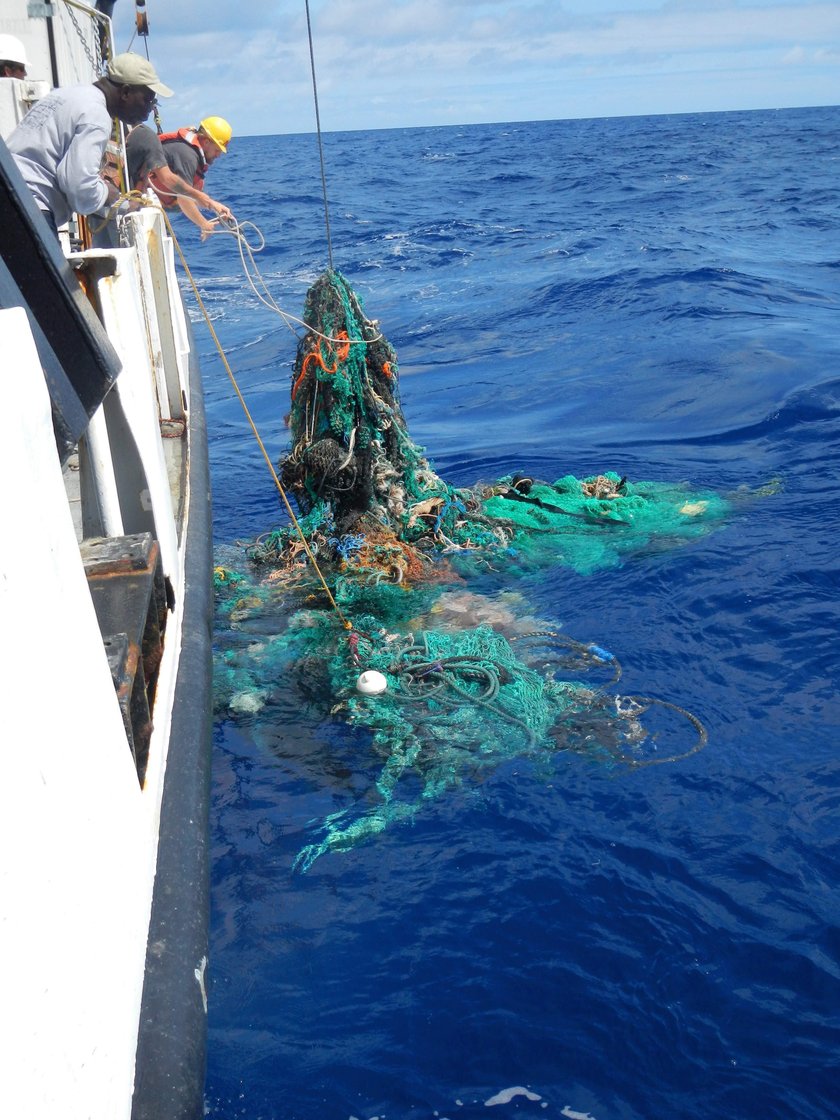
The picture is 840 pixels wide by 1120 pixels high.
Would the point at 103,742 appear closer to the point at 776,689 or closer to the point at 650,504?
the point at 776,689

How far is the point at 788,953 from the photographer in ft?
11.5

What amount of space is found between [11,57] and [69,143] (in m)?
3.38

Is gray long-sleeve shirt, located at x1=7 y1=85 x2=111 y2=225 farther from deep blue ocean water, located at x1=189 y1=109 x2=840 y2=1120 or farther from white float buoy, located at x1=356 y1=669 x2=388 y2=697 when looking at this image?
deep blue ocean water, located at x1=189 y1=109 x2=840 y2=1120

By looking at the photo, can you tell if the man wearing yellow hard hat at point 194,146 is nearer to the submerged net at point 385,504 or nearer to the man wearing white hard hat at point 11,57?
the man wearing white hard hat at point 11,57

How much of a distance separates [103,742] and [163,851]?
1.48 metres

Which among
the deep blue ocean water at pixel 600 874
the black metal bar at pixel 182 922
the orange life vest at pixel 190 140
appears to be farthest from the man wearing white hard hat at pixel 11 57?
the black metal bar at pixel 182 922

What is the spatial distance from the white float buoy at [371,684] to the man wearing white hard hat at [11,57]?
5413 millimetres

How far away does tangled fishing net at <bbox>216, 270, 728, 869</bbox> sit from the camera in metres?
4.84

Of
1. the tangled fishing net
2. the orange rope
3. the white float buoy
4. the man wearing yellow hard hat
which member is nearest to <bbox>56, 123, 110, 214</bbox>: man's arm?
the tangled fishing net

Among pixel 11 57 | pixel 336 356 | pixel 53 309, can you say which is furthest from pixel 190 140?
pixel 53 309

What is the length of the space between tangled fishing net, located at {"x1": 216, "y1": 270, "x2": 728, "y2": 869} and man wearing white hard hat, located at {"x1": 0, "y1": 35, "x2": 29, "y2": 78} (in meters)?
3.05

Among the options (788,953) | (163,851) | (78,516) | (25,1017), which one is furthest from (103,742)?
(78,516)

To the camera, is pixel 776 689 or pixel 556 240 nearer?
pixel 776 689

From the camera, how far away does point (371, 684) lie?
5.12 m
